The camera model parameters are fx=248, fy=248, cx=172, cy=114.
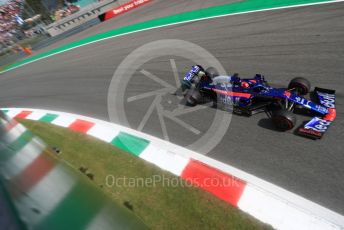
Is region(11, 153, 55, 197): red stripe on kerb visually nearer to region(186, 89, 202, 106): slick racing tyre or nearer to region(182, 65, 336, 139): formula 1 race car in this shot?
region(182, 65, 336, 139): formula 1 race car

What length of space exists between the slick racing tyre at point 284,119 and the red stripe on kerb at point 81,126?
5180mm

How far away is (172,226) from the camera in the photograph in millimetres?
4004

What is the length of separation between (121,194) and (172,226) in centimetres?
131

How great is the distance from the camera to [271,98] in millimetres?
5105

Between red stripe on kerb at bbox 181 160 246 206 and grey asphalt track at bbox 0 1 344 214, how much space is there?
1.16 feet

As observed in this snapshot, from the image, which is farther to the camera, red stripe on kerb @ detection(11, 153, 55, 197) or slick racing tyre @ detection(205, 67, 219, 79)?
slick racing tyre @ detection(205, 67, 219, 79)

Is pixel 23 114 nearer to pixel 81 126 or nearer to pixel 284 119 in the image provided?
pixel 81 126

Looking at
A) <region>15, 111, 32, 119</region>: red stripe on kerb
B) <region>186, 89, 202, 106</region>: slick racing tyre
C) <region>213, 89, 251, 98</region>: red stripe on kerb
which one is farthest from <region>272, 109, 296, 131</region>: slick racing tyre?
<region>15, 111, 32, 119</region>: red stripe on kerb

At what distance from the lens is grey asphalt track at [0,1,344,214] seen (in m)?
4.27

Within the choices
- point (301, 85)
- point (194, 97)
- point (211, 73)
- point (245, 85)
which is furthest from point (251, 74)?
point (194, 97)

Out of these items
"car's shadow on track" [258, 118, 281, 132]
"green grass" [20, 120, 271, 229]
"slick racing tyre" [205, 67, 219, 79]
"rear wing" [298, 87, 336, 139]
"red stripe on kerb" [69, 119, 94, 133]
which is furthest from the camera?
"red stripe on kerb" [69, 119, 94, 133]

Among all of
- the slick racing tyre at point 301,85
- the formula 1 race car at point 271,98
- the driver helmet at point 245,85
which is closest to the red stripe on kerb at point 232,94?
the formula 1 race car at point 271,98

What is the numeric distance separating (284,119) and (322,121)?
2.09ft

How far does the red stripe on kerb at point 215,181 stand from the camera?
428 centimetres
